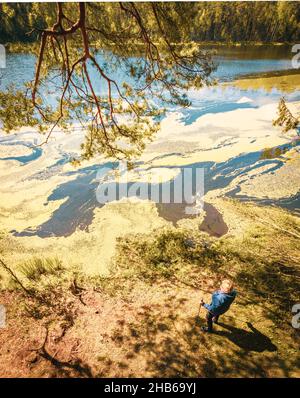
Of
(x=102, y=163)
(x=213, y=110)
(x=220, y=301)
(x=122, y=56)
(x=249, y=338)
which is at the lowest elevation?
(x=249, y=338)

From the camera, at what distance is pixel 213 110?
12297 millimetres

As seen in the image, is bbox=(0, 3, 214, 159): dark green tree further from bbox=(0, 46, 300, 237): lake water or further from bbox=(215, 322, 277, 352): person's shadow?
bbox=(215, 322, 277, 352): person's shadow

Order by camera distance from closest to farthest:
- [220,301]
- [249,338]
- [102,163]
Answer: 1. [220,301]
2. [249,338]
3. [102,163]

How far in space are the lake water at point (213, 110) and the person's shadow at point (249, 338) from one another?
250 cm

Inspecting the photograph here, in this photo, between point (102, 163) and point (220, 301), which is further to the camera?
point (102, 163)

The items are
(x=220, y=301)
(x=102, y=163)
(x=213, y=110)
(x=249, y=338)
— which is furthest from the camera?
(x=213, y=110)

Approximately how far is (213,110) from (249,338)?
1053cm

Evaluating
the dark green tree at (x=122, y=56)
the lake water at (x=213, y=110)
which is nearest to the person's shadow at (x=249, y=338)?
the lake water at (x=213, y=110)

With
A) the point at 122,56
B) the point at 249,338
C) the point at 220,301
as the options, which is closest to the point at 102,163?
the point at 122,56

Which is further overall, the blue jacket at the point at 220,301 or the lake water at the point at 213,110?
the lake water at the point at 213,110

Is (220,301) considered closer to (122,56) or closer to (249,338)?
(249,338)

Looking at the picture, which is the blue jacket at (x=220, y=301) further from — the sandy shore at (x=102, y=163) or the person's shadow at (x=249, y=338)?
the sandy shore at (x=102, y=163)

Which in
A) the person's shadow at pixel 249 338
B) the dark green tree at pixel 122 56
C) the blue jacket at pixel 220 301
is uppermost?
the dark green tree at pixel 122 56

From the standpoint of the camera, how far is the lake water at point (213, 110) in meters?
6.73
